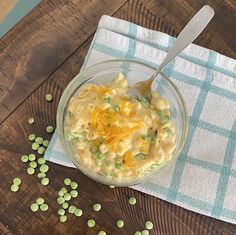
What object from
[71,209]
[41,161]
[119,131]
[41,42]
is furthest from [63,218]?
[41,42]

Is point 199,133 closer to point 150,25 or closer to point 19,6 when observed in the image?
point 150,25

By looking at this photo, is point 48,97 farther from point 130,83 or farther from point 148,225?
point 148,225

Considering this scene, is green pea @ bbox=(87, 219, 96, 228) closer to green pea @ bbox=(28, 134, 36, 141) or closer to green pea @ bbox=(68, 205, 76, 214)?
green pea @ bbox=(68, 205, 76, 214)

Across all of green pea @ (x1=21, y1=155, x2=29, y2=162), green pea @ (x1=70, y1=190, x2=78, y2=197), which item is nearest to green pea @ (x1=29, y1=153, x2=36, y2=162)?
green pea @ (x1=21, y1=155, x2=29, y2=162)

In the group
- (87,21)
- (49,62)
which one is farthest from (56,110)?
(87,21)

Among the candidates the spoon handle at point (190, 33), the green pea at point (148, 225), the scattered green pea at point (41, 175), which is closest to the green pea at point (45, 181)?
the scattered green pea at point (41, 175)

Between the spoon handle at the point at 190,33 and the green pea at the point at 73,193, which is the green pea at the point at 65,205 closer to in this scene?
the green pea at the point at 73,193

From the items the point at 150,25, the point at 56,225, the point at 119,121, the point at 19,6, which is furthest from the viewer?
the point at 19,6
